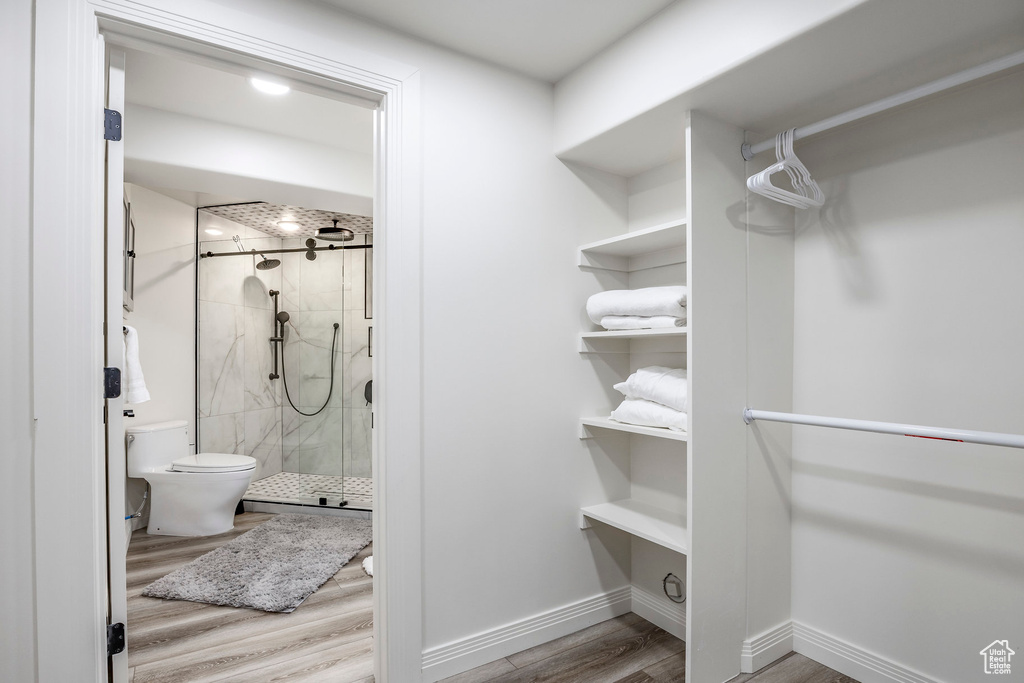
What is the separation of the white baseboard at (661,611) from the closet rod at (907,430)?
0.89m

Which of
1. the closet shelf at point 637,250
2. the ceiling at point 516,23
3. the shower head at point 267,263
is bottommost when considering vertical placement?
the closet shelf at point 637,250

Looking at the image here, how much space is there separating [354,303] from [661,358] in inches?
101

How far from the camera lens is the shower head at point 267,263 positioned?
4.12 meters

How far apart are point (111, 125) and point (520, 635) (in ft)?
7.11

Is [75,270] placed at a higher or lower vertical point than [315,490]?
higher

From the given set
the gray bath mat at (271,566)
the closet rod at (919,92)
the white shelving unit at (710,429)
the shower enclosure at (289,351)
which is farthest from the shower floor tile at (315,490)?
the closet rod at (919,92)

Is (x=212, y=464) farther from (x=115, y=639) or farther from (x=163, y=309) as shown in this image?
(x=115, y=639)

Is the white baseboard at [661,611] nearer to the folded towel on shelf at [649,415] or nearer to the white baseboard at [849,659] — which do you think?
the white baseboard at [849,659]

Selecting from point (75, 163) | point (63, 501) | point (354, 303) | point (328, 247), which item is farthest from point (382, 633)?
point (328, 247)

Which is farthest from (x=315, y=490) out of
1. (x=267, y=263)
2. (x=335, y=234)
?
(x=335, y=234)

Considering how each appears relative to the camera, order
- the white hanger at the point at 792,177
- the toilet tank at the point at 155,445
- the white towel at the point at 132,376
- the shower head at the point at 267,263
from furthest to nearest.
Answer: the shower head at the point at 267,263
the toilet tank at the point at 155,445
the white towel at the point at 132,376
the white hanger at the point at 792,177

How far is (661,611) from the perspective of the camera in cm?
224

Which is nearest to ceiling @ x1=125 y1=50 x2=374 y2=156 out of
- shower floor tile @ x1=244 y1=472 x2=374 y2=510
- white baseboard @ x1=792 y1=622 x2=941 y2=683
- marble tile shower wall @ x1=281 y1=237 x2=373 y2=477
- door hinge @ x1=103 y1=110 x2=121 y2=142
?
door hinge @ x1=103 y1=110 x2=121 y2=142

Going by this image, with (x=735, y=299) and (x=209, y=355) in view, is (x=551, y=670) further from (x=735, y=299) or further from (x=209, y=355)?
(x=209, y=355)
